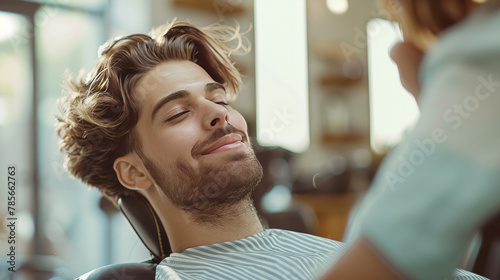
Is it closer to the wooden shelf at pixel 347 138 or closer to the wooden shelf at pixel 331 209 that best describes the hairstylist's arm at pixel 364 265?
the wooden shelf at pixel 331 209

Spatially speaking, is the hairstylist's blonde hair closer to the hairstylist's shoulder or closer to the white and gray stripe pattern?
the hairstylist's shoulder

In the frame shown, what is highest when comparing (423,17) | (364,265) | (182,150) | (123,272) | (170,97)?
(423,17)

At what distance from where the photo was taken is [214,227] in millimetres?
970

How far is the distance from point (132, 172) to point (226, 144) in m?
0.21

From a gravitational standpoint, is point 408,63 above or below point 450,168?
above

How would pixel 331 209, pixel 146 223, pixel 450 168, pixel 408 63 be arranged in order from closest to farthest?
1. pixel 450 168
2. pixel 408 63
3. pixel 331 209
4. pixel 146 223

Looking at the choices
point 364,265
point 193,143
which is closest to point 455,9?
point 364,265

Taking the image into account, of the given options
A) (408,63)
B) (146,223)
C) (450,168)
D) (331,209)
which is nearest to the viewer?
(450,168)

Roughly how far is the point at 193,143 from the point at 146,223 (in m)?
0.22

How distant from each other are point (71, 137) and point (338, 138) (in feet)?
1.77

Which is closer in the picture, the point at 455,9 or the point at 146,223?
A: the point at 455,9

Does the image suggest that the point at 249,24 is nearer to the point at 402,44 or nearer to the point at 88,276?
the point at 402,44

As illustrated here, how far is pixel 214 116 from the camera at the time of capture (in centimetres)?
94

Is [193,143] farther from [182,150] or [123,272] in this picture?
[123,272]
